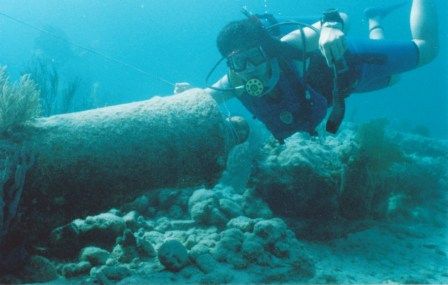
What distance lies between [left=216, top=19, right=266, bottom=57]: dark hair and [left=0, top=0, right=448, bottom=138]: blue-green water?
173ft

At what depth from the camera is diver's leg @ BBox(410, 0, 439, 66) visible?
5.02m

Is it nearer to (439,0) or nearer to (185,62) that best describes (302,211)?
(439,0)

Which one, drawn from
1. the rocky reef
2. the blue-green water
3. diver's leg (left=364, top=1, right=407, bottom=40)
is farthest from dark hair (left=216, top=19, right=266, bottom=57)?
the blue-green water

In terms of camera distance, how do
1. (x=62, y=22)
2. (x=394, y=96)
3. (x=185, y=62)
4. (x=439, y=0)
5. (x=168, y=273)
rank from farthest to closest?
(x=185, y=62) < (x=394, y=96) < (x=62, y=22) < (x=439, y=0) < (x=168, y=273)

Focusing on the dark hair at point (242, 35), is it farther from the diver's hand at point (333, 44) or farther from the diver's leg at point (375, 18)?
the diver's leg at point (375, 18)

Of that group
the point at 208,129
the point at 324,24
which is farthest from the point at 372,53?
the point at 208,129

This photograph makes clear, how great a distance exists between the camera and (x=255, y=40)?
4133 millimetres

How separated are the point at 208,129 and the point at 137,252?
1.40 m

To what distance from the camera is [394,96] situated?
3342 inches

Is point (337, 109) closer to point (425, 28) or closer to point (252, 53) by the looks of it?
point (252, 53)

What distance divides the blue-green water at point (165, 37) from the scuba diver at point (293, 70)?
52.5 meters

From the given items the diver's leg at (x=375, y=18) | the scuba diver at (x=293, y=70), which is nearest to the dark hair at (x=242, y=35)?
the scuba diver at (x=293, y=70)

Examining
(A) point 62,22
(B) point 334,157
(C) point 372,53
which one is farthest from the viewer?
(A) point 62,22

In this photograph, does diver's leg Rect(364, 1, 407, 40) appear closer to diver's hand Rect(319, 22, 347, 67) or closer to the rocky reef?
the rocky reef
